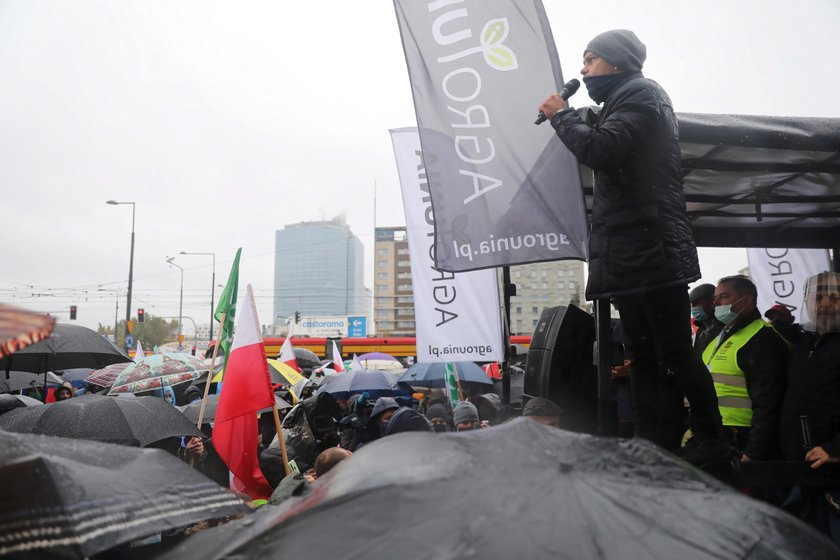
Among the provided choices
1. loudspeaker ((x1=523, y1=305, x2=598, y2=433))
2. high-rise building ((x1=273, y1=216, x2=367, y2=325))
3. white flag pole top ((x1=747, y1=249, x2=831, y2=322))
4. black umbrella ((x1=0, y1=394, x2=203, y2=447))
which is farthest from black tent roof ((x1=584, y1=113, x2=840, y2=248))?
high-rise building ((x1=273, y1=216, x2=367, y2=325))

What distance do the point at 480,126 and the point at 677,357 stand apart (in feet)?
5.91

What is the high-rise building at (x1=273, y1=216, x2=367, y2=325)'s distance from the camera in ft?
539

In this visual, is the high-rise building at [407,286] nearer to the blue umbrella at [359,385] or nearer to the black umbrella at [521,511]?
the blue umbrella at [359,385]

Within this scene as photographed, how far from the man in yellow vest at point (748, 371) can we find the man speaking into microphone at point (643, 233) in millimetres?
980

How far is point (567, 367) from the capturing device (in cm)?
420

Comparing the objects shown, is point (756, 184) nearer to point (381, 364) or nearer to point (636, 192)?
point (636, 192)

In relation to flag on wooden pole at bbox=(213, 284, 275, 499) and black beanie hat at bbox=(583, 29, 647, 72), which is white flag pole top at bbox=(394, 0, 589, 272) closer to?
black beanie hat at bbox=(583, 29, 647, 72)

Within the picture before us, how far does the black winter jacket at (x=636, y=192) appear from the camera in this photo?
2795mm

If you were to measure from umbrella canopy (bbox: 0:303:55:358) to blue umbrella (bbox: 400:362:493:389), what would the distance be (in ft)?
40.9

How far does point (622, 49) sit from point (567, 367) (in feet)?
6.78

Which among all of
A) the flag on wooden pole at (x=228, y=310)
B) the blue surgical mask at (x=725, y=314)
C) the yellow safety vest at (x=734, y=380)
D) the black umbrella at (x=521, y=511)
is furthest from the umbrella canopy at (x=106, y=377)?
the black umbrella at (x=521, y=511)

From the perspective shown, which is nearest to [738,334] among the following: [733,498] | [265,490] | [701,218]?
[701,218]

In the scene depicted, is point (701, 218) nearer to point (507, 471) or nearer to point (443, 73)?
point (443, 73)

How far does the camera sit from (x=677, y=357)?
2773mm
